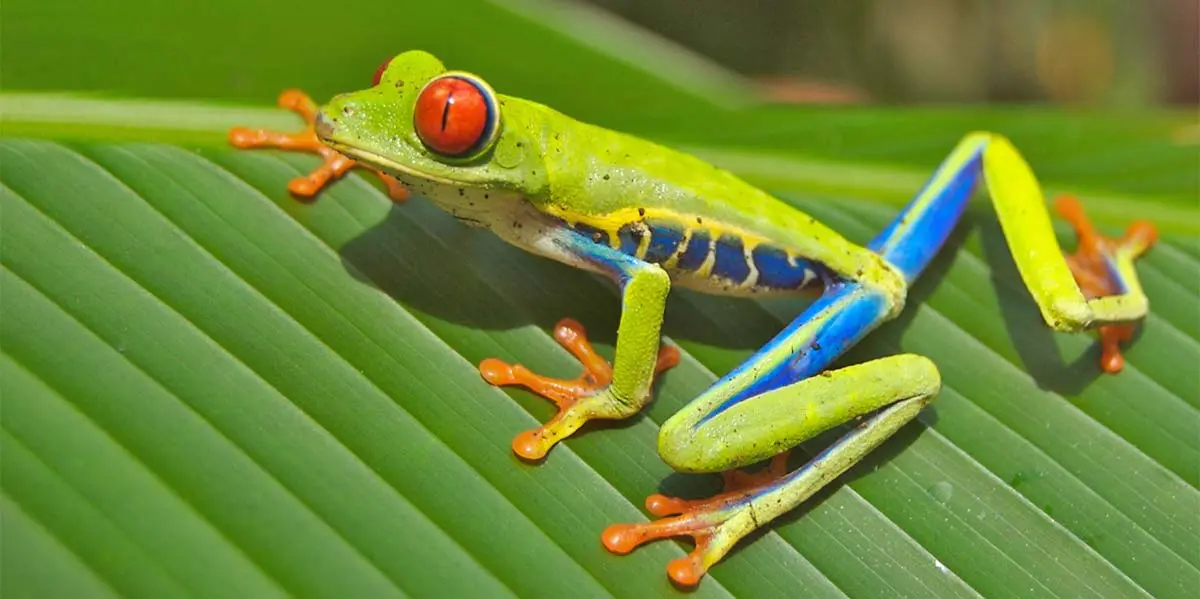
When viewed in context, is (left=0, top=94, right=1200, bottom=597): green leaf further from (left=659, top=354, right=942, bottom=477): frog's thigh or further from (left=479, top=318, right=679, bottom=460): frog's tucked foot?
(left=659, top=354, right=942, bottom=477): frog's thigh

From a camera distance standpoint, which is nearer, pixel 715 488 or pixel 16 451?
pixel 16 451

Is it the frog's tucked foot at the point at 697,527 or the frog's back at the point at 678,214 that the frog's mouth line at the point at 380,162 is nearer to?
the frog's back at the point at 678,214

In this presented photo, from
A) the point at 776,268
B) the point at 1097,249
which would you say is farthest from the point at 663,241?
the point at 1097,249

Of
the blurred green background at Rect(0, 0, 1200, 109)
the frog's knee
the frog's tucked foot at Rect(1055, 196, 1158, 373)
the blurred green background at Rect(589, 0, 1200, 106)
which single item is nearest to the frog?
the frog's knee

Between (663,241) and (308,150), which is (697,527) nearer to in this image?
(663,241)

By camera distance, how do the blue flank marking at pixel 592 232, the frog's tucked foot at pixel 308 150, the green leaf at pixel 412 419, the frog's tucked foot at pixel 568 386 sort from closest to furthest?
the green leaf at pixel 412 419
the frog's tucked foot at pixel 568 386
the blue flank marking at pixel 592 232
the frog's tucked foot at pixel 308 150

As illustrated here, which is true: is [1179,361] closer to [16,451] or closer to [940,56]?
[940,56]

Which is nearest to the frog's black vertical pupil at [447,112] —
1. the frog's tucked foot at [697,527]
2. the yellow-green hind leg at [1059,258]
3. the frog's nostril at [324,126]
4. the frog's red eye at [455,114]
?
the frog's red eye at [455,114]

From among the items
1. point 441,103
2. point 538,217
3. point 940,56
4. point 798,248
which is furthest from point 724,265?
point 940,56
